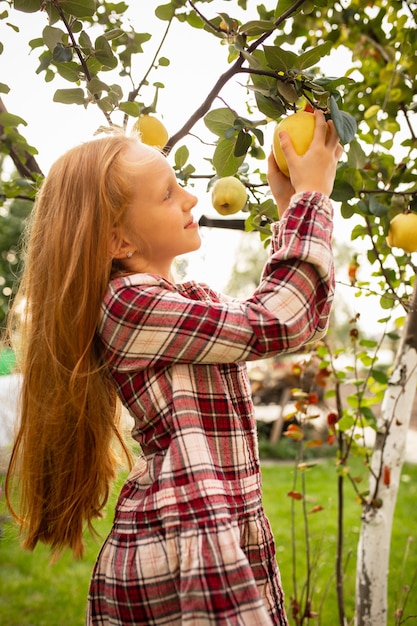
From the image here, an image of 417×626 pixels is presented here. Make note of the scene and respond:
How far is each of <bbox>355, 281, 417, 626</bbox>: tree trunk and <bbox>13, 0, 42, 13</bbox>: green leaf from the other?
1.06 meters

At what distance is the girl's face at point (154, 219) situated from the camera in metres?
0.97

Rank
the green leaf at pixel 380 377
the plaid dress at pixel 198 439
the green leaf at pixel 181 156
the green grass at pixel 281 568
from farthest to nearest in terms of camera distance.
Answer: the green grass at pixel 281 568 → the green leaf at pixel 380 377 → the green leaf at pixel 181 156 → the plaid dress at pixel 198 439

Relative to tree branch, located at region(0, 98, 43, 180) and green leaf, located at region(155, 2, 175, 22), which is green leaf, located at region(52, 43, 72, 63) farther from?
tree branch, located at region(0, 98, 43, 180)

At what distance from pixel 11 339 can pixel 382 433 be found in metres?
1.01

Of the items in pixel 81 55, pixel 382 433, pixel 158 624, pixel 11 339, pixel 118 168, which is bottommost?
A: pixel 158 624

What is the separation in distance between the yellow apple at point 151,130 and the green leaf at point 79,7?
0.24m

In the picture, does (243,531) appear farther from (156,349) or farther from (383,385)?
(383,385)

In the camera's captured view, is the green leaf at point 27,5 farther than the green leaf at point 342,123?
Yes

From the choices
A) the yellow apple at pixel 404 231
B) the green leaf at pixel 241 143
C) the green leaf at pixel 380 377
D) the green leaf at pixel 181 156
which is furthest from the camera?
the green leaf at pixel 380 377

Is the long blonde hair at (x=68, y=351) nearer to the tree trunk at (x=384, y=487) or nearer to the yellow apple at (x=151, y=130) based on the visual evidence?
the yellow apple at (x=151, y=130)

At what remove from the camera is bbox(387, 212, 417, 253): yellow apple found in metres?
1.18

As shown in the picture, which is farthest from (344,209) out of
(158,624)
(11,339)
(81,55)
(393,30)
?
(393,30)

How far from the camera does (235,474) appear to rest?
2.94 feet

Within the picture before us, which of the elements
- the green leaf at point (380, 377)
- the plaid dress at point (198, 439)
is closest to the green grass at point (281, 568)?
the green leaf at point (380, 377)
